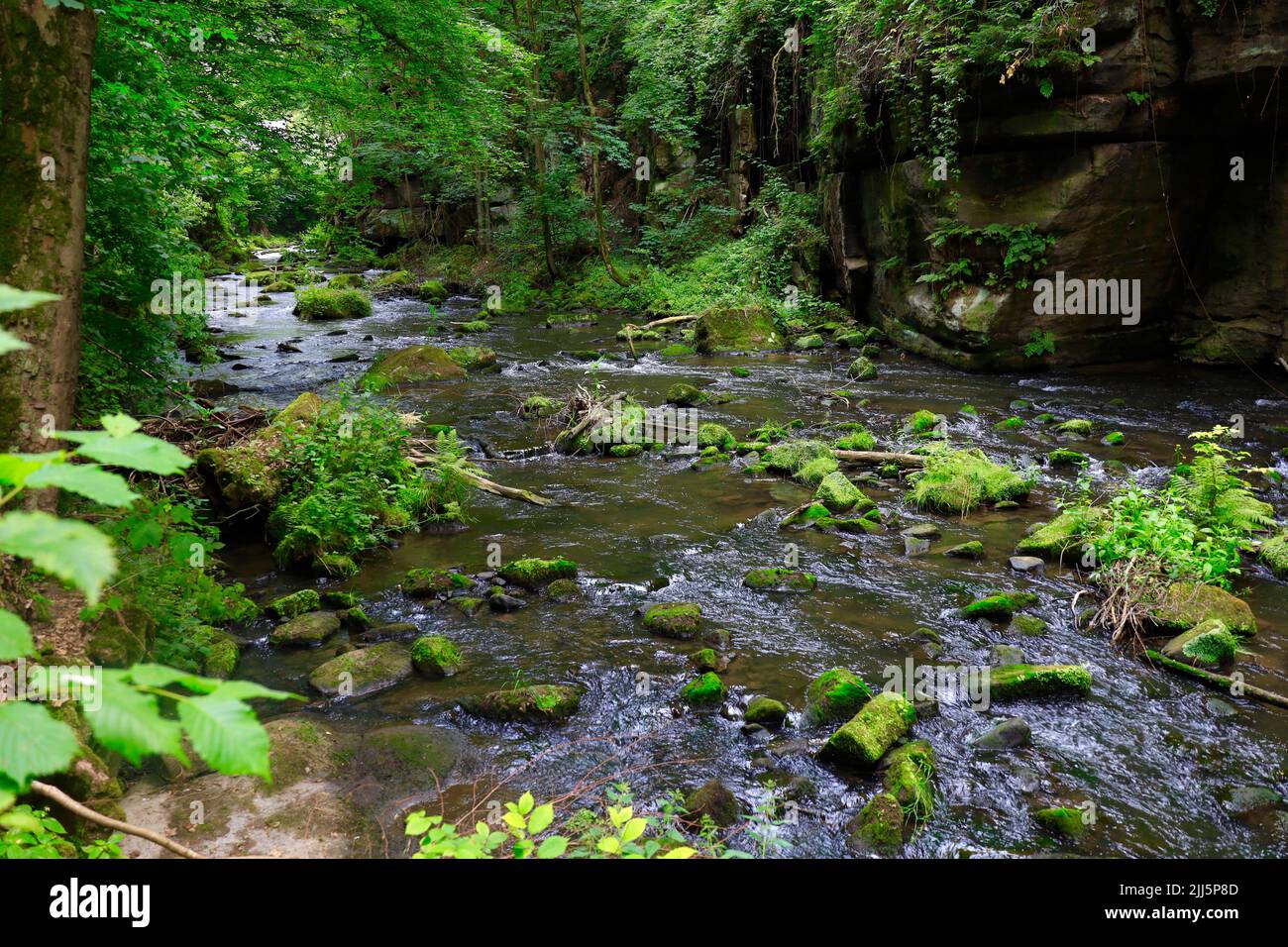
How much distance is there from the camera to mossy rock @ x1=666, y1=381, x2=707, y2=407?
510 inches

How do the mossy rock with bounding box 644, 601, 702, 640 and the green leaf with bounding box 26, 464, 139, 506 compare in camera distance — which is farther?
the mossy rock with bounding box 644, 601, 702, 640

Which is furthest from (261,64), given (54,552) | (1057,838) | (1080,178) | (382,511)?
(1080,178)

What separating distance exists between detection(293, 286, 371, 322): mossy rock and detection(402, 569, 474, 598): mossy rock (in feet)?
58.2

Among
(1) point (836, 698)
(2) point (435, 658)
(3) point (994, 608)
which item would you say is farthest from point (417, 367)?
(1) point (836, 698)

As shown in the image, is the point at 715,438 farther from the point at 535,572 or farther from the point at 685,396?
the point at 535,572

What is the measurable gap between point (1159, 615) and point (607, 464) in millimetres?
6433

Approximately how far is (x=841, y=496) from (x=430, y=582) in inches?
177

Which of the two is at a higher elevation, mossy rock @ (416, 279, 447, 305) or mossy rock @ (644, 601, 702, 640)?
mossy rock @ (416, 279, 447, 305)

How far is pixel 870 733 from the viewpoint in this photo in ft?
14.5

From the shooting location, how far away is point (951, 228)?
14047mm

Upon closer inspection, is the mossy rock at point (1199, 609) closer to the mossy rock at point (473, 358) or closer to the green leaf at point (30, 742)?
the green leaf at point (30, 742)

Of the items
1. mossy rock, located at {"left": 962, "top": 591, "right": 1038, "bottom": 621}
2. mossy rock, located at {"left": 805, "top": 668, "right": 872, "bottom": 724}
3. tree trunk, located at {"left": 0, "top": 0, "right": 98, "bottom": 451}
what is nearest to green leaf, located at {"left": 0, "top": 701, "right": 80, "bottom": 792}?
tree trunk, located at {"left": 0, "top": 0, "right": 98, "bottom": 451}

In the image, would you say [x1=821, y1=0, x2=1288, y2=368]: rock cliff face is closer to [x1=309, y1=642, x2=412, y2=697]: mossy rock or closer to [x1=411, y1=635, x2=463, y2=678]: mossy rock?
[x1=411, y1=635, x2=463, y2=678]: mossy rock
